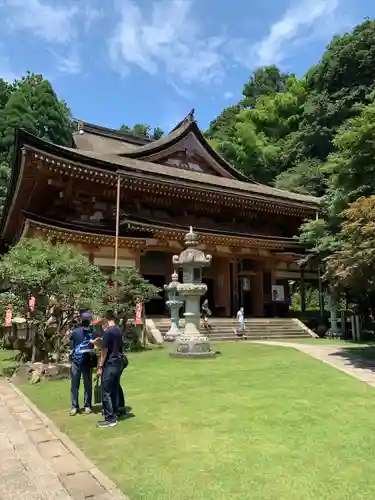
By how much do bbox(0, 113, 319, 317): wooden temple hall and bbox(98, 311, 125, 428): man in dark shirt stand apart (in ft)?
40.7

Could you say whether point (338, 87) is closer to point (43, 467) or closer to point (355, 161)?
point (355, 161)

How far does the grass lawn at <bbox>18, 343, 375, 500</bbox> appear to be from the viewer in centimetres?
405

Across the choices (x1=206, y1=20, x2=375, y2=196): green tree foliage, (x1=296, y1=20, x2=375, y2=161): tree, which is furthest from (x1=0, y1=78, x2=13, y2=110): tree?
(x1=296, y1=20, x2=375, y2=161): tree

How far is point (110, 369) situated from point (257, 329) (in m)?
14.9

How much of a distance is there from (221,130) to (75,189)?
4132 cm

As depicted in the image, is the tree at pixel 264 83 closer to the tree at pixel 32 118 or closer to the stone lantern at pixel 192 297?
the tree at pixel 32 118

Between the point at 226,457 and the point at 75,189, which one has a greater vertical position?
the point at 75,189

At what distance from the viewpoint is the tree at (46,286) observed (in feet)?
34.9

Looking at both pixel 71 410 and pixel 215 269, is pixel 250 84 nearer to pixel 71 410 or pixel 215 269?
pixel 215 269

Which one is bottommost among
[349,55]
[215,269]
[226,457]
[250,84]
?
[226,457]

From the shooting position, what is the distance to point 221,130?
58.1 m

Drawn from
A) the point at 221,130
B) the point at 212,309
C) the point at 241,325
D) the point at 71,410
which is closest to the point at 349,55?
the point at 221,130

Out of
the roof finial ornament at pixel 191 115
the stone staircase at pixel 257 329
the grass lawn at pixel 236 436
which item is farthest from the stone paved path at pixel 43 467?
the roof finial ornament at pixel 191 115

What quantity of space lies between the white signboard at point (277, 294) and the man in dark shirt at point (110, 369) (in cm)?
1957
